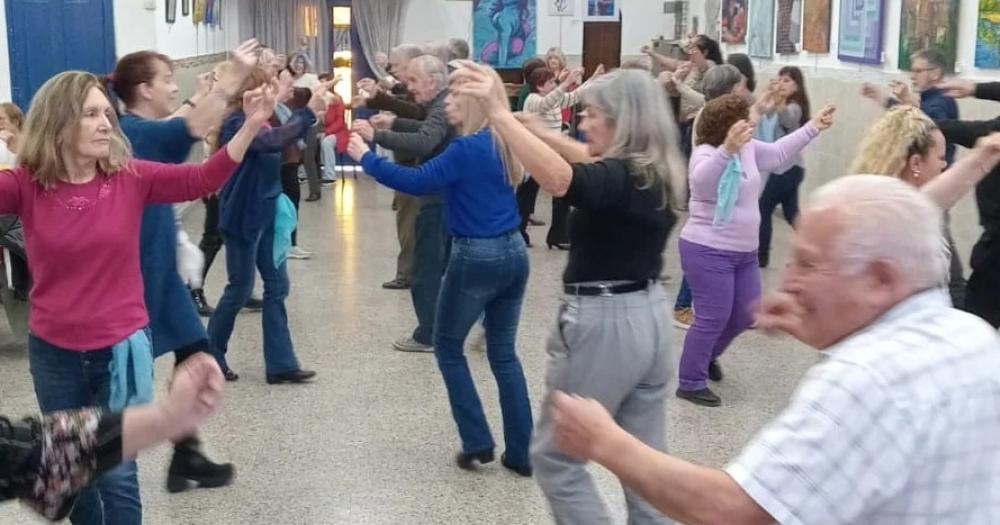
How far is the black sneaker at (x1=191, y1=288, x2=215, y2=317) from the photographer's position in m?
6.88

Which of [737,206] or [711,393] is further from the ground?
[737,206]

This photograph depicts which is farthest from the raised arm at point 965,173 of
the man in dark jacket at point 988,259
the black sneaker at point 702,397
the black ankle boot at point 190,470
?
the black ankle boot at point 190,470

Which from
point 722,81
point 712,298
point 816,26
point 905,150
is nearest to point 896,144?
point 905,150

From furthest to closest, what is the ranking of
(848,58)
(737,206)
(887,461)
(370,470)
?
(848,58) → (737,206) → (370,470) → (887,461)

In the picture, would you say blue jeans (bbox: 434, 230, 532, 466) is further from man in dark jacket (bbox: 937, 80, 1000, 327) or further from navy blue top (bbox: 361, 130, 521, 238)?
man in dark jacket (bbox: 937, 80, 1000, 327)

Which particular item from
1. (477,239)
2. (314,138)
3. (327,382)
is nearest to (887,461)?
(477,239)

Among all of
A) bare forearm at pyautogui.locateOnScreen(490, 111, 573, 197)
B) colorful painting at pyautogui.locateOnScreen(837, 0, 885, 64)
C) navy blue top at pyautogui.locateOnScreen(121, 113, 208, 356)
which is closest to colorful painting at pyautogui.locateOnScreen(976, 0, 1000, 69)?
colorful painting at pyautogui.locateOnScreen(837, 0, 885, 64)

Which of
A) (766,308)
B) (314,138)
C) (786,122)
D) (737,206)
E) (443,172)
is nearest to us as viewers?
(766,308)

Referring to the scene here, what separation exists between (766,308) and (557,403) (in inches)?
14.2

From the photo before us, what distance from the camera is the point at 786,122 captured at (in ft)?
27.3

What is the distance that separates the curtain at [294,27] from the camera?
15.4 m

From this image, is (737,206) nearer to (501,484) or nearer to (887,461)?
(501,484)

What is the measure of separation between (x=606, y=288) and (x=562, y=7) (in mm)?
13096

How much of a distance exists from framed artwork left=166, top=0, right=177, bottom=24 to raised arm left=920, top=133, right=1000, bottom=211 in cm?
864
